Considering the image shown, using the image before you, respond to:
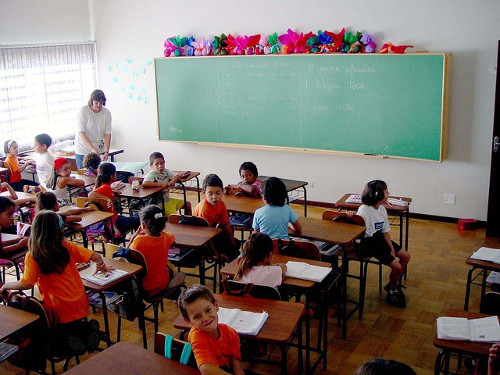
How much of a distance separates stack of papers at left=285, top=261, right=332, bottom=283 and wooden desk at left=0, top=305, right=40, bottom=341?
1.50 meters

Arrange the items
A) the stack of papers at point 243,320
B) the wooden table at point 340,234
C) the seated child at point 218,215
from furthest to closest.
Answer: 1. the seated child at point 218,215
2. the wooden table at point 340,234
3. the stack of papers at point 243,320

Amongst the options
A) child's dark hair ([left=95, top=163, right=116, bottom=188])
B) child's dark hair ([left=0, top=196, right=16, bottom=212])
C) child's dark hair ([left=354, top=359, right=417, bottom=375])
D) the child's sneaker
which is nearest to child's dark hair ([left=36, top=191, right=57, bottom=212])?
child's dark hair ([left=0, top=196, right=16, bottom=212])

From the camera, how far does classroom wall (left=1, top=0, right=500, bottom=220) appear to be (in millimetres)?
6375

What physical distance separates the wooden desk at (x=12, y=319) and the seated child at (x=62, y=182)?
2743 mm

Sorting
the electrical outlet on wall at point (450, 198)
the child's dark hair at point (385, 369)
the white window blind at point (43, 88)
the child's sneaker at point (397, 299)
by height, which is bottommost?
the child's sneaker at point (397, 299)

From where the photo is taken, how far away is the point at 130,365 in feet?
8.66

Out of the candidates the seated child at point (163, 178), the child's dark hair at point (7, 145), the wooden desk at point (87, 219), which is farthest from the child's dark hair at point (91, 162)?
the wooden desk at point (87, 219)

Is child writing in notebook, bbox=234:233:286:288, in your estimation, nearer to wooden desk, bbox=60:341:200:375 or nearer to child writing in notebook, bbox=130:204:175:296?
child writing in notebook, bbox=130:204:175:296

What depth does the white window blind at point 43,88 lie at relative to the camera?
7.59 meters

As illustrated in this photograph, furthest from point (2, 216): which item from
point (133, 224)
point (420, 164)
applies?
point (420, 164)

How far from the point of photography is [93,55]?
352 inches

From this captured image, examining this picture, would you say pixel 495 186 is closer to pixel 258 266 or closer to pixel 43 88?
pixel 258 266

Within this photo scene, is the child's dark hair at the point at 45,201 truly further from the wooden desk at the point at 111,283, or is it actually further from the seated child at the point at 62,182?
the seated child at the point at 62,182

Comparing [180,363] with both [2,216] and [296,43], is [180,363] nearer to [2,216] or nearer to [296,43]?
[2,216]
